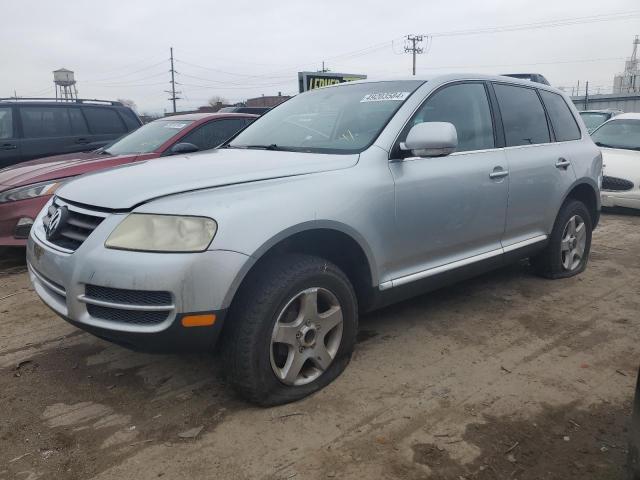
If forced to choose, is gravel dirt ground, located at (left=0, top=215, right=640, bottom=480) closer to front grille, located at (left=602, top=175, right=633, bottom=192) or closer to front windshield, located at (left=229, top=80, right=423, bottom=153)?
front windshield, located at (left=229, top=80, right=423, bottom=153)

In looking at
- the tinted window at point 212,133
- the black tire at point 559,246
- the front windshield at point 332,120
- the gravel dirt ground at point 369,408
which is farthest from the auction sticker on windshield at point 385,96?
the tinted window at point 212,133

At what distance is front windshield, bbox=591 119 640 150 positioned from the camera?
28.2 feet

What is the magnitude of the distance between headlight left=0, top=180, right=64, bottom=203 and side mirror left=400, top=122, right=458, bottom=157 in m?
3.78

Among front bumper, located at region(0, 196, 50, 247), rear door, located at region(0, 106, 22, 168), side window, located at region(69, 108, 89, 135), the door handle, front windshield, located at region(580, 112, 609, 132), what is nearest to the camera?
the door handle

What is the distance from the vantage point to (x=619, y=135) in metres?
8.91

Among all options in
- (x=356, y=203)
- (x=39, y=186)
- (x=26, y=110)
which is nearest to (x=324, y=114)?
(x=356, y=203)

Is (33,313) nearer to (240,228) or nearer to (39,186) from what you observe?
(39,186)

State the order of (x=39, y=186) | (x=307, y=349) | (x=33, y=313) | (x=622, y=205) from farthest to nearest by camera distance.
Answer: (x=622, y=205)
(x=39, y=186)
(x=33, y=313)
(x=307, y=349)

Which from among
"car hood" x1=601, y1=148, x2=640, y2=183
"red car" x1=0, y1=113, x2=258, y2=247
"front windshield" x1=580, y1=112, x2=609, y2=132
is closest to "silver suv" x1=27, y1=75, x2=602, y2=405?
"red car" x1=0, y1=113, x2=258, y2=247

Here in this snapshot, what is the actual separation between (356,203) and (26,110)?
6255mm

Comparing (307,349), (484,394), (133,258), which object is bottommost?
(484,394)

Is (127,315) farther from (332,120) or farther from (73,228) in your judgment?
(332,120)

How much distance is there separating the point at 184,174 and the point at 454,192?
1.69m

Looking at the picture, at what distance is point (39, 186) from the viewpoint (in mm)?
5156
